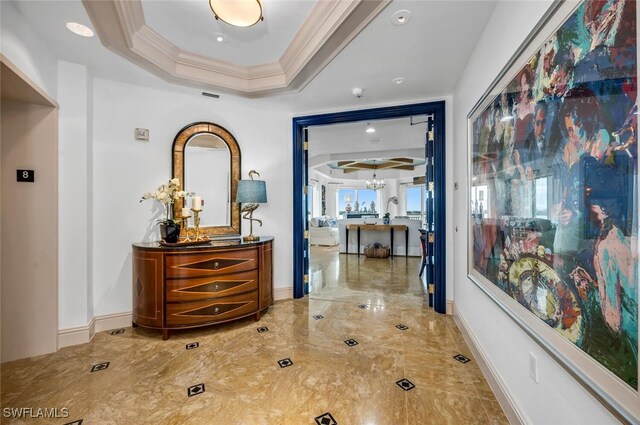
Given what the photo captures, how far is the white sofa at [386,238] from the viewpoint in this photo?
260 inches

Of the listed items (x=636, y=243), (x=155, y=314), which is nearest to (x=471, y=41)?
(x=636, y=243)

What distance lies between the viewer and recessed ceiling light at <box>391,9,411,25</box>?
1.80m

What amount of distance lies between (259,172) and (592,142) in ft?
10.4

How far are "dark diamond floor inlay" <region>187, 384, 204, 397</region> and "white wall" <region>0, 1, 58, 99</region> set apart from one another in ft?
8.11

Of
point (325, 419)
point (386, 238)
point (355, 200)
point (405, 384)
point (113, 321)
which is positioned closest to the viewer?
point (325, 419)

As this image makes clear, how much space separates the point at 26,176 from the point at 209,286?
1.72 meters

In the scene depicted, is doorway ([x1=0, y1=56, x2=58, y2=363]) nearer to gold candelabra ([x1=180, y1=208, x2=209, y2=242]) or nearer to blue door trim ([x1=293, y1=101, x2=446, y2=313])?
gold candelabra ([x1=180, y1=208, x2=209, y2=242])

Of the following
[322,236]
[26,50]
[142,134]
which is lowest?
[322,236]

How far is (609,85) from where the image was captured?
0.82 meters

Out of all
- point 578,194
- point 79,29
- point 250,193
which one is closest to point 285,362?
point 250,193

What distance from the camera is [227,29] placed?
7.38ft

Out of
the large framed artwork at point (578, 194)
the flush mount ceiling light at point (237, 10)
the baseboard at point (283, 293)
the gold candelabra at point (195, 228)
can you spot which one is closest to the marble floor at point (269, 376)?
the baseboard at point (283, 293)

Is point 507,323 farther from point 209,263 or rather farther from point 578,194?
point 209,263

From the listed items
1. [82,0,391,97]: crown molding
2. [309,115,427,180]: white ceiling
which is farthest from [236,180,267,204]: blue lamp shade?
[309,115,427,180]: white ceiling
